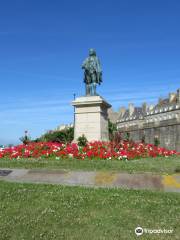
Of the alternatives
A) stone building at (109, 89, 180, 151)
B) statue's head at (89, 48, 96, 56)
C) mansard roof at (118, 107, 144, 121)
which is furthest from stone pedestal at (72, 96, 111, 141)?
mansard roof at (118, 107, 144, 121)

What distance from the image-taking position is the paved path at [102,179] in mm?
8055

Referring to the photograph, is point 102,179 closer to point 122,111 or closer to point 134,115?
point 134,115

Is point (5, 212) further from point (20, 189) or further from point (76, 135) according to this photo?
point (76, 135)

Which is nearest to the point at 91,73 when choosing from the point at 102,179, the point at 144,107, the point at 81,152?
the point at 81,152

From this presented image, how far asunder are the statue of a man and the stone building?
15.5 meters

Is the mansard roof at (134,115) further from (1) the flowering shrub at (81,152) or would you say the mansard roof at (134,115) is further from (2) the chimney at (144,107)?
(1) the flowering shrub at (81,152)

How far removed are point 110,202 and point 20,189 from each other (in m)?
2.33

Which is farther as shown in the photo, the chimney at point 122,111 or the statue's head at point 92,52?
the chimney at point 122,111

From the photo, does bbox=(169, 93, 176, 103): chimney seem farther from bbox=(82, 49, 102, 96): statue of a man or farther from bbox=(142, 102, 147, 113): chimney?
bbox=(82, 49, 102, 96): statue of a man

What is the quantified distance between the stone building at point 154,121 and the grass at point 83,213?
90.1 ft

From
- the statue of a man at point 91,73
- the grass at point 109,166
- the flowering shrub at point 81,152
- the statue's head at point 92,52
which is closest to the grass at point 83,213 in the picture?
the grass at point 109,166

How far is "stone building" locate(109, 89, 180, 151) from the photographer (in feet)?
115

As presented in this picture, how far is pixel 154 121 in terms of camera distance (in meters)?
52.2

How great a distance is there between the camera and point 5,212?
247 inches
